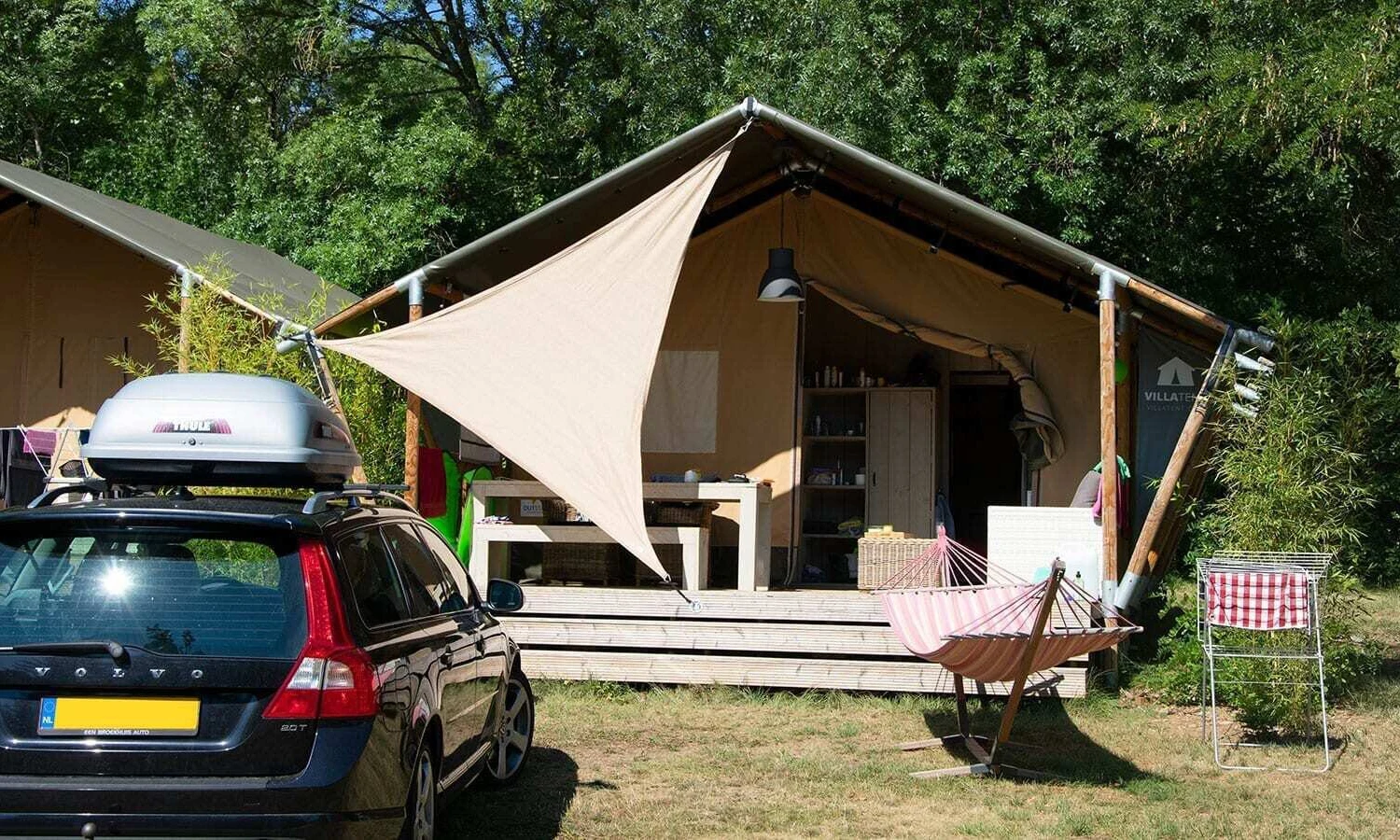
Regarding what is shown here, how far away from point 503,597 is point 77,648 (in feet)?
6.22

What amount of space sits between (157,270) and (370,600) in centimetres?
865

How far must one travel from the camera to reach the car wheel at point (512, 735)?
17.7 feet

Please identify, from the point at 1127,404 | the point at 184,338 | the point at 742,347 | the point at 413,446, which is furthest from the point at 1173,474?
the point at 184,338

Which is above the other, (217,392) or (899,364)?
(899,364)

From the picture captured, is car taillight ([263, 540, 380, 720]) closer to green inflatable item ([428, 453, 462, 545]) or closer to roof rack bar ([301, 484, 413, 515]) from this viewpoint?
roof rack bar ([301, 484, 413, 515])

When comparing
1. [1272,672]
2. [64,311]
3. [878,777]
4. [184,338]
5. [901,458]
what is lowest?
[878,777]

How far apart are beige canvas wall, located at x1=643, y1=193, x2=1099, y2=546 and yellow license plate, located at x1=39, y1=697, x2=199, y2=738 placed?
21.4 ft

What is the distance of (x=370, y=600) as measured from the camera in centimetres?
382

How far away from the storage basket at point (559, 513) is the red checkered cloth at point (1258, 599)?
3719 mm

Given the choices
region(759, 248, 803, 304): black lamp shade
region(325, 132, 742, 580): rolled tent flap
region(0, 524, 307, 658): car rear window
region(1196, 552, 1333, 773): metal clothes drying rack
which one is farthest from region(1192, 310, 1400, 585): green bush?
region(0, 524, 307, 658): car rear window

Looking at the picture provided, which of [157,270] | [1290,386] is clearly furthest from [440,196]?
[1290,386]

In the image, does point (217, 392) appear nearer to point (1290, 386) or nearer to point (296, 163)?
point (1290, 386)

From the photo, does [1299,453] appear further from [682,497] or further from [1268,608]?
[682,497]

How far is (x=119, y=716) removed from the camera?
338 centimetres
